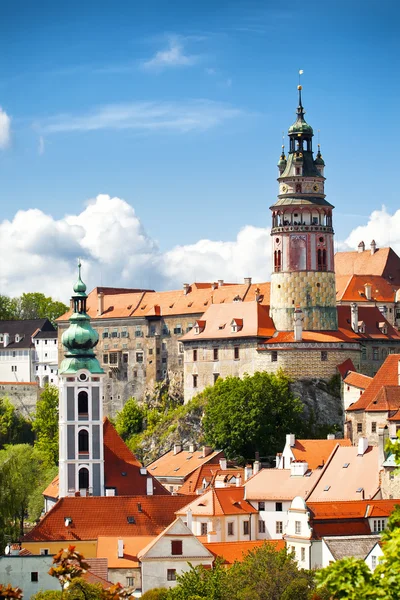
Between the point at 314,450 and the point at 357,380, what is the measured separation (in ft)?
33.7

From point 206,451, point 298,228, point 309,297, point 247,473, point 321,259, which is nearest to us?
point 247,473

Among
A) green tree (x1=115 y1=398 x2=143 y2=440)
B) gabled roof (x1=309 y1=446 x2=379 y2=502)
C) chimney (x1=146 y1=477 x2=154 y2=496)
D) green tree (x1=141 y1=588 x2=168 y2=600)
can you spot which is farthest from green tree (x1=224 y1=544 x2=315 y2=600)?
green tree (x1=115 y1=398 x2=143 y2=440)

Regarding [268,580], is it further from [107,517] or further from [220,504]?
[107,517]

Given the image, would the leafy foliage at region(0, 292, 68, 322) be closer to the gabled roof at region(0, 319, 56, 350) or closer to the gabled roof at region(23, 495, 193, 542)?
the gabled roof at region(0, 319, 56, 350)

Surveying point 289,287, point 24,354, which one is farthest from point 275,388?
point 24,354

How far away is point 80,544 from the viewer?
71.6m

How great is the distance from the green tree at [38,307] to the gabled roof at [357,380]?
244ft

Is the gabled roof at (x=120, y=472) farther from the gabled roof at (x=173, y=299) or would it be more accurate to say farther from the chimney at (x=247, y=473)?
the gabled roof at (x=173, y=299)

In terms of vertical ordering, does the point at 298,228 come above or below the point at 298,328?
above

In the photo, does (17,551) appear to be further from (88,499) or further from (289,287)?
(289,287)

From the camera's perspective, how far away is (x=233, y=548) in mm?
66062

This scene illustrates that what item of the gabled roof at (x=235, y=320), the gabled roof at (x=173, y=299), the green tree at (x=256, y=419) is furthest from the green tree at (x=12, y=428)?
the green tree at (x=256, y=419)

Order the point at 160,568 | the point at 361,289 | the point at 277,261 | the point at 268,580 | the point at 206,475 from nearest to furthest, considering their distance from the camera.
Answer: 1. the point at 268,580
2. the point at 160,568
3. the point at 206,475
4. the point at 277,261
5. the point at 361,289

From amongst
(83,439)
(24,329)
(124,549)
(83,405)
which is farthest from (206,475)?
(24,329)
